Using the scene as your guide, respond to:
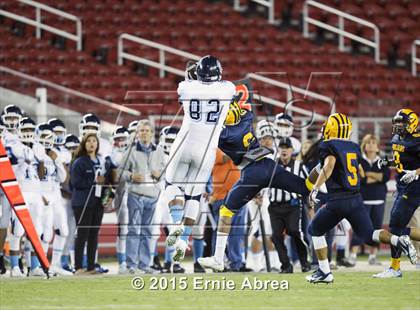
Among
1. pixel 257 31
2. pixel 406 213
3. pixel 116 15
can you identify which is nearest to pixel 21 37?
pixel 116 15

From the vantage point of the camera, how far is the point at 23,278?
12.8 metres

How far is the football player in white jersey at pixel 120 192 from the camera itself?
46.1 ft

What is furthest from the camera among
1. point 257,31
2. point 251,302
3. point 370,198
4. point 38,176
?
point 257,31

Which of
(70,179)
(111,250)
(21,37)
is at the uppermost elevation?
(21,37)

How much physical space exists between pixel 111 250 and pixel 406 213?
6.38 meters

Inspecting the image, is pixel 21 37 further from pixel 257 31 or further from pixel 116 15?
pixel 257 31

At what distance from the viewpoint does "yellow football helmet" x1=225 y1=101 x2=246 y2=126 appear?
1205 cm

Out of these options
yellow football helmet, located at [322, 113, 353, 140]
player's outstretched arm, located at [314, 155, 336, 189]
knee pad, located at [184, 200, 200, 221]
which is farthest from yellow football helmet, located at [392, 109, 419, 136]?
knee pad, located at [184, 200, 200, 221]

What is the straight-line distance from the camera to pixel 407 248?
11.5 m

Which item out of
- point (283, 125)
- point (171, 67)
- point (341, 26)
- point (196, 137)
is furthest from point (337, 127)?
point (341, 26)

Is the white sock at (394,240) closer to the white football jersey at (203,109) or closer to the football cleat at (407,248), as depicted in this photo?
the football cleat at (407,248)

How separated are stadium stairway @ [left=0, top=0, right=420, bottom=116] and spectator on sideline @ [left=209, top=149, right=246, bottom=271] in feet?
16.1

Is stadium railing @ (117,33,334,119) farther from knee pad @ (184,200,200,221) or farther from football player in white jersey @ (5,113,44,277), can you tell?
knee pad @ (184,200,200,221)

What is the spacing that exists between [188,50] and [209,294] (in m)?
11.3
